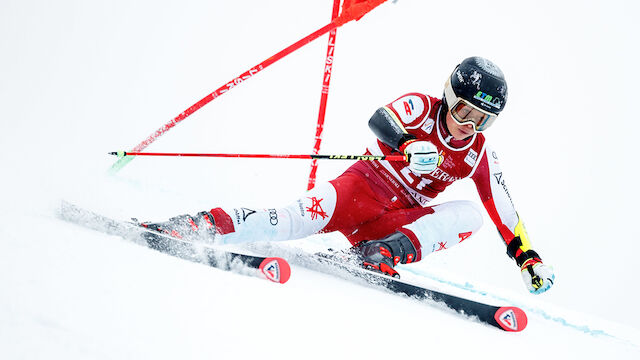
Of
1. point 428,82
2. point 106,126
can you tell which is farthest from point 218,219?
point 428,82

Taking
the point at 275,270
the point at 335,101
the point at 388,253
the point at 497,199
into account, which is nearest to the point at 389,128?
the point at 388,253

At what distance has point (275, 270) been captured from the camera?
1.56m

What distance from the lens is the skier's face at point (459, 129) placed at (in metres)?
2.47

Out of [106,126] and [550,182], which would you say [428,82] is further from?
[106,126]

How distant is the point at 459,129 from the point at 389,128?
0.33m

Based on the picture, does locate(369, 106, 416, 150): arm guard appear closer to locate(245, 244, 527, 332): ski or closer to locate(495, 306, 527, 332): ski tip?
locate(245, 244, 527, 332): ski

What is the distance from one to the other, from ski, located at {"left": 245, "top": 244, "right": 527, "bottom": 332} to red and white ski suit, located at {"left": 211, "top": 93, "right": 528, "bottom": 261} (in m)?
0.17

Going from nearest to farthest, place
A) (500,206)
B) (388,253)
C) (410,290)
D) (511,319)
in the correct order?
(511,319) < (410,290) < (388,253) < (500,206)

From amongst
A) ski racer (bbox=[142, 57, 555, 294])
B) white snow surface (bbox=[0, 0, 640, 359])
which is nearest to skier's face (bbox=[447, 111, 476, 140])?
ski racer (bbox=[142, 57, 555, 294])

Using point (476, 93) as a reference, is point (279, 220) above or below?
below

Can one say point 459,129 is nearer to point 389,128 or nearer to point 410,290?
point 389,128

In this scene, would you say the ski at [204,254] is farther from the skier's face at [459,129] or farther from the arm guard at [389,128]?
the skier's face at [459,129]

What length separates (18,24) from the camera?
284 inches

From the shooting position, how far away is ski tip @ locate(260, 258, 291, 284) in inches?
61.5
